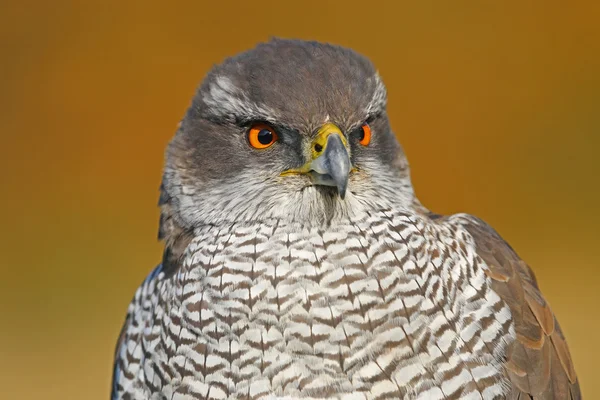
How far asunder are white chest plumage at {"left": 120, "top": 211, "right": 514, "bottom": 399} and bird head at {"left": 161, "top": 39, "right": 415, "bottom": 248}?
0.08 metres

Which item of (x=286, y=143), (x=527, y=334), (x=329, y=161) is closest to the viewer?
(x=329, y=161)

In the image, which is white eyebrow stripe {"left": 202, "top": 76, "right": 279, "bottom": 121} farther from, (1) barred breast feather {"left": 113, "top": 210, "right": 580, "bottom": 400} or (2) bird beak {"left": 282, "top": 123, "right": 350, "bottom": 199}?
(1) barred breast feather {"left": 113, "top": 210, "right": 580, "bottom": 400}

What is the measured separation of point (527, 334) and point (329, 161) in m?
1.00

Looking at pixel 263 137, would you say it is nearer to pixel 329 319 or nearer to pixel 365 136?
pixel 365 136

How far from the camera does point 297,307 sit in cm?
322

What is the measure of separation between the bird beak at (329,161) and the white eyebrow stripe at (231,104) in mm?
189

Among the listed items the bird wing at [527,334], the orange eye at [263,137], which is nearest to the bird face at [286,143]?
the orange eye at [263,137]

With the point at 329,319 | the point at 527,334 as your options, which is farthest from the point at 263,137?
the point at 527,334

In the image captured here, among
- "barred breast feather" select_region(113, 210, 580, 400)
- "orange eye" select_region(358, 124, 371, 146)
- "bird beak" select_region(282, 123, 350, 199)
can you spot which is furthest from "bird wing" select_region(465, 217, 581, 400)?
"bird beak" select_region(282, 123, 350, 199)

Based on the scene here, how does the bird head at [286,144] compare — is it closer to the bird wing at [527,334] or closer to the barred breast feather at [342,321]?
the barred breast feather at [342,321]

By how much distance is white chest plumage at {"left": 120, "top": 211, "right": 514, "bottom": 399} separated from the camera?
3.18 meters

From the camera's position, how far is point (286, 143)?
3385mm

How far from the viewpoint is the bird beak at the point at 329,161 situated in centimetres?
314

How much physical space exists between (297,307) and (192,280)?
431 millimetres
